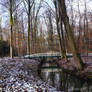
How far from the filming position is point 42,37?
1287 inches

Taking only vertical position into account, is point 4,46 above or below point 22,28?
below

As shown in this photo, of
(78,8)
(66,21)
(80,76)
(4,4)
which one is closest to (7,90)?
(80,76)

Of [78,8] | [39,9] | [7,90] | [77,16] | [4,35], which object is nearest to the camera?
[7,90]

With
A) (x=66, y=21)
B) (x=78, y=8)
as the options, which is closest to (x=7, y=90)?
(x=66, y=21)

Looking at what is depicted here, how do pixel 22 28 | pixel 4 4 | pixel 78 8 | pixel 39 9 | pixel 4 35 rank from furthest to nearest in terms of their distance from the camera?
pixel 4 35
pixel 22 28
pixel 78 8
pixel 39 9
pixel 4 4

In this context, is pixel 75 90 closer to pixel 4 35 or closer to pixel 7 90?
pixel 7 90

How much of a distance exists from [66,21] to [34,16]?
13357mm

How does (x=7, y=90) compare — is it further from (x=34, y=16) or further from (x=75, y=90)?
(x=34, y=16)

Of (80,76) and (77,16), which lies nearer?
(80,76)

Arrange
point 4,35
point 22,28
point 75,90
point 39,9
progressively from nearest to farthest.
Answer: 1. point 75,90
2. point 39,9
3. point 22,28
4. point 4,35

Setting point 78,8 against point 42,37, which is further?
point 42,37

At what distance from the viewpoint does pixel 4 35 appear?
30594 millimetres

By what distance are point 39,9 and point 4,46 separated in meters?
10.6

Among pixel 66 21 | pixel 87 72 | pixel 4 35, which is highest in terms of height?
pixel 4 35
